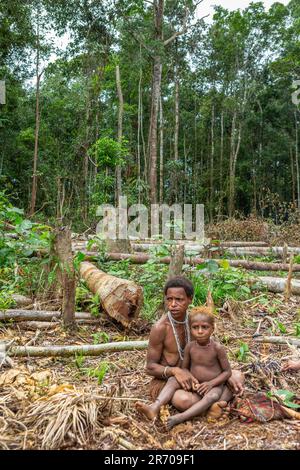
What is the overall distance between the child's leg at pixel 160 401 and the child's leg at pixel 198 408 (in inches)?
4.5

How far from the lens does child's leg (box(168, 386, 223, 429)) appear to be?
7.87 feet

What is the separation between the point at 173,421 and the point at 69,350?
4.53ft

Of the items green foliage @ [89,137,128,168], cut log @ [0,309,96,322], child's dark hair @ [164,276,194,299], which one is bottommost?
cut log @ [0,309,96,322]

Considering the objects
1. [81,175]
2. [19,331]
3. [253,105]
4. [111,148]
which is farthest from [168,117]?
[19,331]

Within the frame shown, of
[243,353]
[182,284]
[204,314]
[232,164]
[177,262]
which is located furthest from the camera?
[232,164]

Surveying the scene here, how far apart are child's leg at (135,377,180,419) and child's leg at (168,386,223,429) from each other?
0.37ft

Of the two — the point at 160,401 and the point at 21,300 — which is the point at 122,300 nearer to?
the point at 21,300

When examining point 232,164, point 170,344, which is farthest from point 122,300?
point 232,164

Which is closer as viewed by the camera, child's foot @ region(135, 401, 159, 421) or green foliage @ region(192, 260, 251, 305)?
child's foot @ region(135, 401, 159, 421)

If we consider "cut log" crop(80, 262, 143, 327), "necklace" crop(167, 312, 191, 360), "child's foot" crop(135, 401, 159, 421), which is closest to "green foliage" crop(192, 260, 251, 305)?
"cut log" crop(80, 262, 143, 327)

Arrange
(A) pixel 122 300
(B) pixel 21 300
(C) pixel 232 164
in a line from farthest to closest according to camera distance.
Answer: (C) pixel 232 164 < (B) pixel 21 300 < (A) pixel 122 300

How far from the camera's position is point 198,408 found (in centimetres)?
245

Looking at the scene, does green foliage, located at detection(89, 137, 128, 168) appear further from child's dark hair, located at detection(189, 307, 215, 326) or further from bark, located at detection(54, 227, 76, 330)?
child's dark hair, located at detection(189, 307, 215, 326)

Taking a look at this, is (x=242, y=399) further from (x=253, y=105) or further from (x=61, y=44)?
(x=253, y=105)
